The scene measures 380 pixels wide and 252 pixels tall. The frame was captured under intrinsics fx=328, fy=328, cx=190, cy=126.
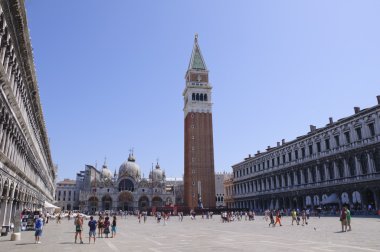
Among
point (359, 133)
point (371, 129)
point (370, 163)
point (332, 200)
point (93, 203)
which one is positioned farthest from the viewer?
point (93, 203)

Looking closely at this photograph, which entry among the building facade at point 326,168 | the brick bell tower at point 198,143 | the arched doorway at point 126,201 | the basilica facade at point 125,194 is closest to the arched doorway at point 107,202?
the basilica facade at point 125,194

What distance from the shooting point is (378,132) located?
37.7m

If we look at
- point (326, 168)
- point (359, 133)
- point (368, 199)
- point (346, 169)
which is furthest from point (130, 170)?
point (359, 133)

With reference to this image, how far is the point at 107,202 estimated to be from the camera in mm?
100250

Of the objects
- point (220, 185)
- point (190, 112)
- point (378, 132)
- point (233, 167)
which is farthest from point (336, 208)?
point (220, 185)

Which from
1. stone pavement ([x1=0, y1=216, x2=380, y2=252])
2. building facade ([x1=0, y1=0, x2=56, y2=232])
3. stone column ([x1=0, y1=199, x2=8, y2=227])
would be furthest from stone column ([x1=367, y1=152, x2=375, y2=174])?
stone column ([x1=0, y1=199, x2=8, y2=227])

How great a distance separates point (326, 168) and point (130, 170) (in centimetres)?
7329

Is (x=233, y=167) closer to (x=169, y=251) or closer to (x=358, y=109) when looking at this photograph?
(x=358, y=109)

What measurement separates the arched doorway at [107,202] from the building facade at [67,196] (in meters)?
26.7

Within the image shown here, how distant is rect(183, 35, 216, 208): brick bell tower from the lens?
75.3 metres

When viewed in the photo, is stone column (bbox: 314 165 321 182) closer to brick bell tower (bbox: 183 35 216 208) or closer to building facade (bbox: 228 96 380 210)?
building facade (bbox: 228 96 380 210)

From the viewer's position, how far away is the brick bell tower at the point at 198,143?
2965 inches

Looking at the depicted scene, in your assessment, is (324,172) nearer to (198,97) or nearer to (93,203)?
(198,97)

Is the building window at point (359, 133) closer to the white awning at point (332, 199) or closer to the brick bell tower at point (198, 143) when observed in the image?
the white awning at point (332, 199)
